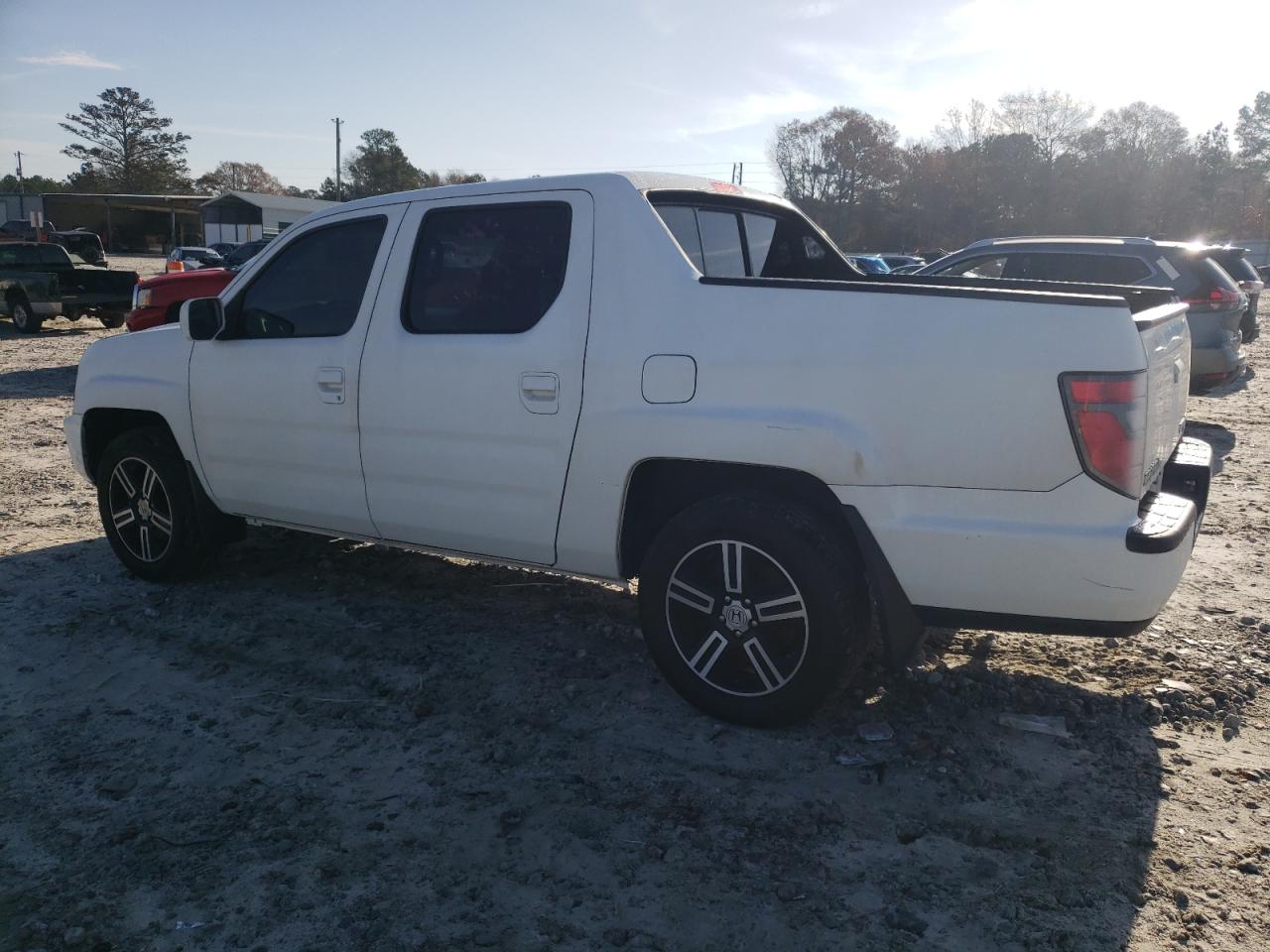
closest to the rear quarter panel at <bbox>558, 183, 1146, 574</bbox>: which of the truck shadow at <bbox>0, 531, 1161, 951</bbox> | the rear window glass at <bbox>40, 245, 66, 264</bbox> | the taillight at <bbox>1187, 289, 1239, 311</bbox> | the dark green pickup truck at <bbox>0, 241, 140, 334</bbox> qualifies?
the truck shadow at <bbox>0, 531, 1161, 951</bbox>

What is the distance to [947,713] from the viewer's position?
12.7ft

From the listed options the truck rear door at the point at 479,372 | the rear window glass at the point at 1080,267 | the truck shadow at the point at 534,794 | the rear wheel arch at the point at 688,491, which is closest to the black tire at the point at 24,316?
the truck shadow at the point at 534,794

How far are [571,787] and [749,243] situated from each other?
2.67 metres

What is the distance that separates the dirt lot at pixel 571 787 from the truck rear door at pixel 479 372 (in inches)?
27.6

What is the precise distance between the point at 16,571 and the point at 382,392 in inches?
113

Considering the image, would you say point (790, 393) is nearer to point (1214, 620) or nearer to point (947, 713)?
point (947, 713)

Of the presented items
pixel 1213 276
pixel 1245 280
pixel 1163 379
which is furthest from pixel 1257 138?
pixel 1163 379

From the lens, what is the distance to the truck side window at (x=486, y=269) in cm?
404

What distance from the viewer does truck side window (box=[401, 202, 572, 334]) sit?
404cm

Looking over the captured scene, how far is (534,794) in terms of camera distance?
10.8ft

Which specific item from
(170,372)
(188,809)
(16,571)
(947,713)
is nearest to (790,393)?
(947,713)

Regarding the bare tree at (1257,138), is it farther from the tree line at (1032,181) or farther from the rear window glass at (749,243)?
the rear window glass at (749,243)

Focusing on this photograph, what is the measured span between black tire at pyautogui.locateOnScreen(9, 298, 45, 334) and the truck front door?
57.1ft

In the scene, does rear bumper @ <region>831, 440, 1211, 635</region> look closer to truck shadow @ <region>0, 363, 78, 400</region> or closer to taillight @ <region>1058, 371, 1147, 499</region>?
taillight @ <region>1058, 371, 1147, 499</region>
